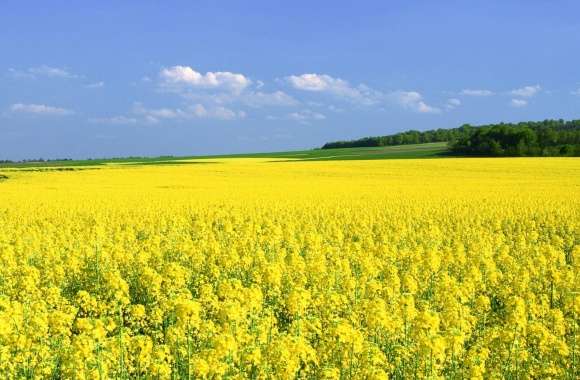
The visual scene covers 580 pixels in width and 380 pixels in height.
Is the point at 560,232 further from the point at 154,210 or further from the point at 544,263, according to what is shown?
the point at 154,210

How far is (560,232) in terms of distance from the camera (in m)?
19.6

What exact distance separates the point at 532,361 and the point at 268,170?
5280 centimetres

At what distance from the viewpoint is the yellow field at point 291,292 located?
239 inches

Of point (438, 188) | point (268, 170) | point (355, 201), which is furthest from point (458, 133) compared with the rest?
point (355, 201)

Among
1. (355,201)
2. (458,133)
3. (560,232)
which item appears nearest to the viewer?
(560,232)

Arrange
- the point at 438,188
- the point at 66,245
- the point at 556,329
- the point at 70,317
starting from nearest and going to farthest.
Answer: the point at 70,317 < the point at 556,329 < the point at 66,245 < the point at 438,188

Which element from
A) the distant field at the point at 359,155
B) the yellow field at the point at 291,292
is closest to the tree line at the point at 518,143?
the distant field at the point at 359,155

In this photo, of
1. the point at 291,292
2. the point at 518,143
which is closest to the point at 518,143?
the point at 518,143

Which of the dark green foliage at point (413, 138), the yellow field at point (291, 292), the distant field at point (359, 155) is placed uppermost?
the dark green foliage at point (413, 138)

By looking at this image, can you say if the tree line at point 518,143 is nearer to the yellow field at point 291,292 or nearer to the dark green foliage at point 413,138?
the dark green foliage at point 413,138

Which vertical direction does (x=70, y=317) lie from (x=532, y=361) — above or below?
above

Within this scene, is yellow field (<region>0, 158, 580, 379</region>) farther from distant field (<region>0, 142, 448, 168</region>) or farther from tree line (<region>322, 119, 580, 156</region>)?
distant field (<region>0, 142, 448, 168</region>)

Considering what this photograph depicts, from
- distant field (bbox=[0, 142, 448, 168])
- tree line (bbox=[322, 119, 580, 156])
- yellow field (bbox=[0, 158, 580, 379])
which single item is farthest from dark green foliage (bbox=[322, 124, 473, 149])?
yellow field (bbox=[0, 158, 580, 379])

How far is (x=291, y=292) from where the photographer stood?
8141 mm
